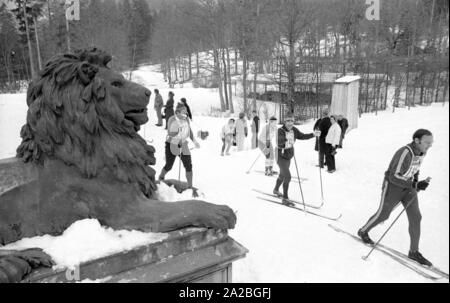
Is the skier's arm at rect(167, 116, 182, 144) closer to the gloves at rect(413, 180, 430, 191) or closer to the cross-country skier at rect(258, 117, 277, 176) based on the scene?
the cross-country skier at rect(258, 117, 277, 176)

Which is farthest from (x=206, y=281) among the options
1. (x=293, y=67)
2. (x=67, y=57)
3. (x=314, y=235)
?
(x=293, y=67)

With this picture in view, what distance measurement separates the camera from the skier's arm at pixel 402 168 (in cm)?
400

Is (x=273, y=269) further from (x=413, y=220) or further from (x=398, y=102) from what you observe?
(x=398, y=102)

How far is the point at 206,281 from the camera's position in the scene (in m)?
2.45

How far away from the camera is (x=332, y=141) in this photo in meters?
7.69

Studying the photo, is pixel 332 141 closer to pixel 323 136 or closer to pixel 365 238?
pixel 323 136

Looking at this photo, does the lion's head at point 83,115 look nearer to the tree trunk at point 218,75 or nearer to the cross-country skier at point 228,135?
the cross-country skier at point 228,135

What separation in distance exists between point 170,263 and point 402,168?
3.02m

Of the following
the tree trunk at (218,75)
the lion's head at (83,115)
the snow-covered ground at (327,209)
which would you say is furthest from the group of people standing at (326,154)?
the tree trunk at (218,75)

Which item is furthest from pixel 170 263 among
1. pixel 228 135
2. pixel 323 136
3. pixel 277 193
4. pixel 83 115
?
pixel 228 135

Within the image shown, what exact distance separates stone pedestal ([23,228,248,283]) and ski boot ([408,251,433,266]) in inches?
106

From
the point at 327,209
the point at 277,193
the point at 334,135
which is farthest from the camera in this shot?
the point at 334,135

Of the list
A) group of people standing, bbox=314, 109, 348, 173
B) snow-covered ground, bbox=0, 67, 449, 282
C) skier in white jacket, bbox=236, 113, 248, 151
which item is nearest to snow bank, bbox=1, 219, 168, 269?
snow-covered ground, bbox=0, 67, 449, 282

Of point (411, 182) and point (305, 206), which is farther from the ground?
point (411, 182)
